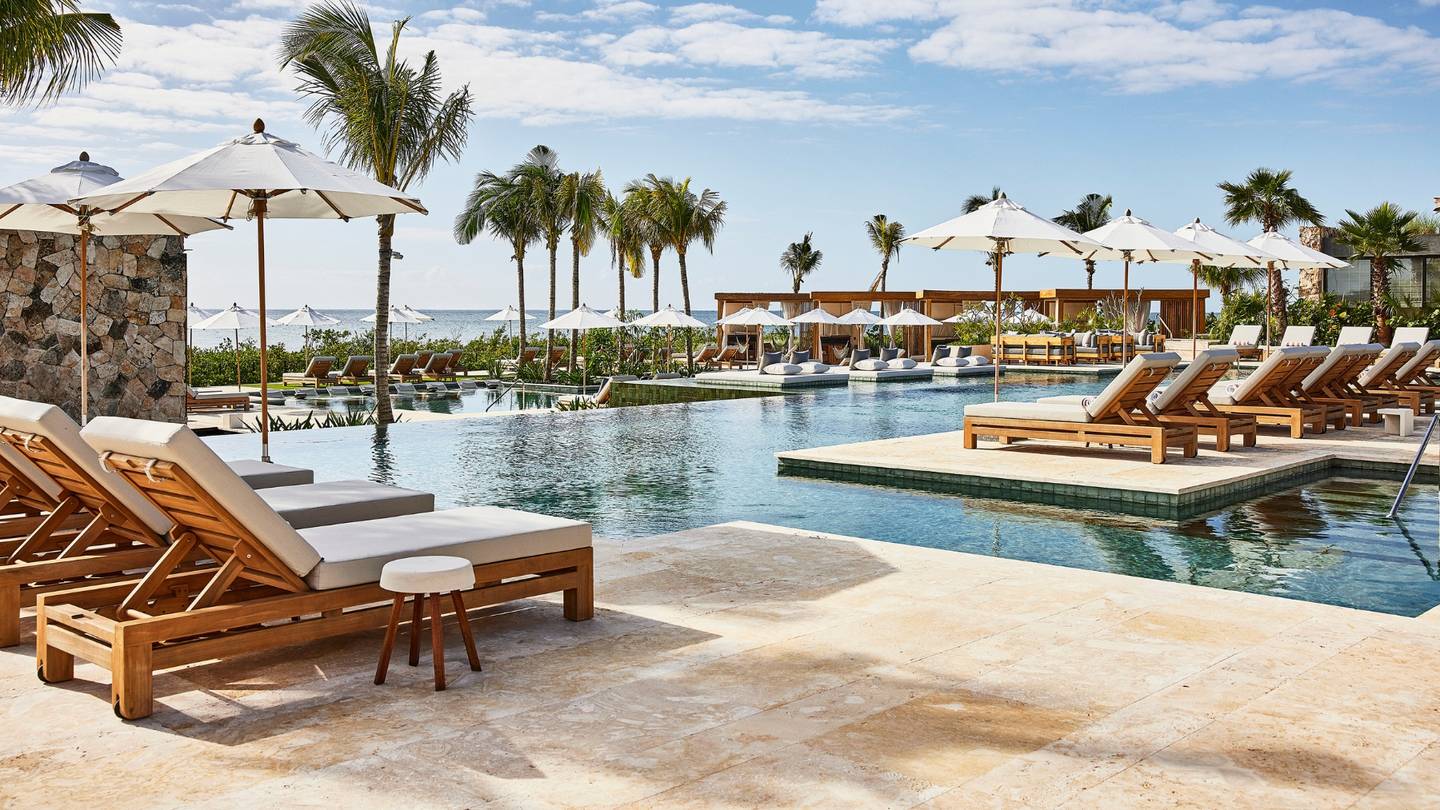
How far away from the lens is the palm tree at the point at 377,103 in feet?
51.6

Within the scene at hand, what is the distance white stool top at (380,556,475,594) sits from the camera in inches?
145

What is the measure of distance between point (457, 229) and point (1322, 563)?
2516 cm

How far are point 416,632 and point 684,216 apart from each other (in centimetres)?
2928

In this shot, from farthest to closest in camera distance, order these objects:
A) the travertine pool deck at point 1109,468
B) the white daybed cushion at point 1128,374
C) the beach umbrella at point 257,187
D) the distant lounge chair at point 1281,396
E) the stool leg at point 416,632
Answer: the distant lounge chair at point 1281,396 < the white daybed cushion at point 1128,374 < the travertine pool deck at point 1109,468 < the beach umbrella at point 257,187 < the stool leg at point 416,632

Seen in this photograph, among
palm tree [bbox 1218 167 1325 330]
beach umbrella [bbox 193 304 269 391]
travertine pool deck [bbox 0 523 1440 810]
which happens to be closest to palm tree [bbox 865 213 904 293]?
palm tree [bbox 1218 167 1325 330]

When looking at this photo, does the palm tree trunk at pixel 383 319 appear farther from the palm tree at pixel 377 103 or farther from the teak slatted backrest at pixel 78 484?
the teak slatted backrest at pixel 78 484

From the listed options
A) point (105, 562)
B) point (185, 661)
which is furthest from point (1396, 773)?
point (105, 562)

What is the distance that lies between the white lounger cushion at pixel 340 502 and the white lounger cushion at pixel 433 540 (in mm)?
543

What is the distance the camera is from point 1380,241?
28062 mm

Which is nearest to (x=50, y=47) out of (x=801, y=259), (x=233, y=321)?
(x=233, y=321)

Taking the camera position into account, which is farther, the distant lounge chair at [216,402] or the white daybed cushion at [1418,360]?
the distant lounge chair at [216,402]

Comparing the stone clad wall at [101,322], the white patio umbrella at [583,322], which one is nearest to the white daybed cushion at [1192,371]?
the stone clad wall at [101,322]

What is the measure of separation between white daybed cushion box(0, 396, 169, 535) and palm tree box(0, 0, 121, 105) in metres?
6.86

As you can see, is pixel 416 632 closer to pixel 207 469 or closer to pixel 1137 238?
pixel 207 469
